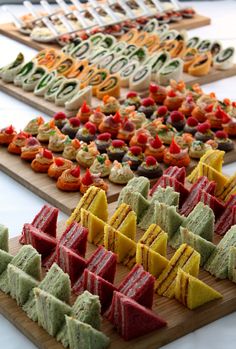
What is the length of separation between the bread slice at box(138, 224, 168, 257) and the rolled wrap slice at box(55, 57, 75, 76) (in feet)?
7.38

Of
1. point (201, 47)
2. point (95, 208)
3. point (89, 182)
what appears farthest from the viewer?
point (201, 47)

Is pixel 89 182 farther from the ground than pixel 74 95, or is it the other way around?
pixel 74 95

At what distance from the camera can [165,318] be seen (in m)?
3.01

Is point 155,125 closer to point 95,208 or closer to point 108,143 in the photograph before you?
point 108,143

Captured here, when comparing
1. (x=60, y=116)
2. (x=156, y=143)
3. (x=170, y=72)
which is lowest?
(x=60, y=116)

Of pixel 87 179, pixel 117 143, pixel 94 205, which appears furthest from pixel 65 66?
pixel 94 205

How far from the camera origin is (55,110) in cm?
491

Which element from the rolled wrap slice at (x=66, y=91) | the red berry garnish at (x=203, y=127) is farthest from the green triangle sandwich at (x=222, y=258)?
the rolled wrap slice at (x=66, y=91)

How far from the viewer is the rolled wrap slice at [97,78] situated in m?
5.12

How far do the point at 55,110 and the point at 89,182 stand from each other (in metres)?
1.09

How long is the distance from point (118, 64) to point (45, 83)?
1.65ft

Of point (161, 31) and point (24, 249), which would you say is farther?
point (161, 31)

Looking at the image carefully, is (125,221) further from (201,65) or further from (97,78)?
(201,65)

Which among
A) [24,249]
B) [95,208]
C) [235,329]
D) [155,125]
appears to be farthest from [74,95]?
[235,329]
